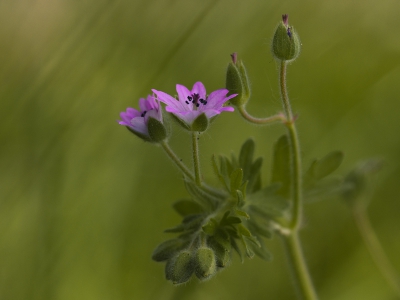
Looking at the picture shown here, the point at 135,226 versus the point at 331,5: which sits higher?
the point at 331,5

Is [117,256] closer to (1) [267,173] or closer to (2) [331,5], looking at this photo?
(1) [267,173]

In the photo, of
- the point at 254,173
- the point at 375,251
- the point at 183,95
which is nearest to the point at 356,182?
the point at 375,251

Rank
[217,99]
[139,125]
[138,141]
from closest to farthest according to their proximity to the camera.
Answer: [217,99]
[139,125]
[138,141]

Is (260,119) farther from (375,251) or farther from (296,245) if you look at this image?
(375,251)

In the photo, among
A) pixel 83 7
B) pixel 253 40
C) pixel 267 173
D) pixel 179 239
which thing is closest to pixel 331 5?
pixel 253 40

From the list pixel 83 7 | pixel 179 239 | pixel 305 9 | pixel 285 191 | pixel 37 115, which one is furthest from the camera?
pixel 305 9
